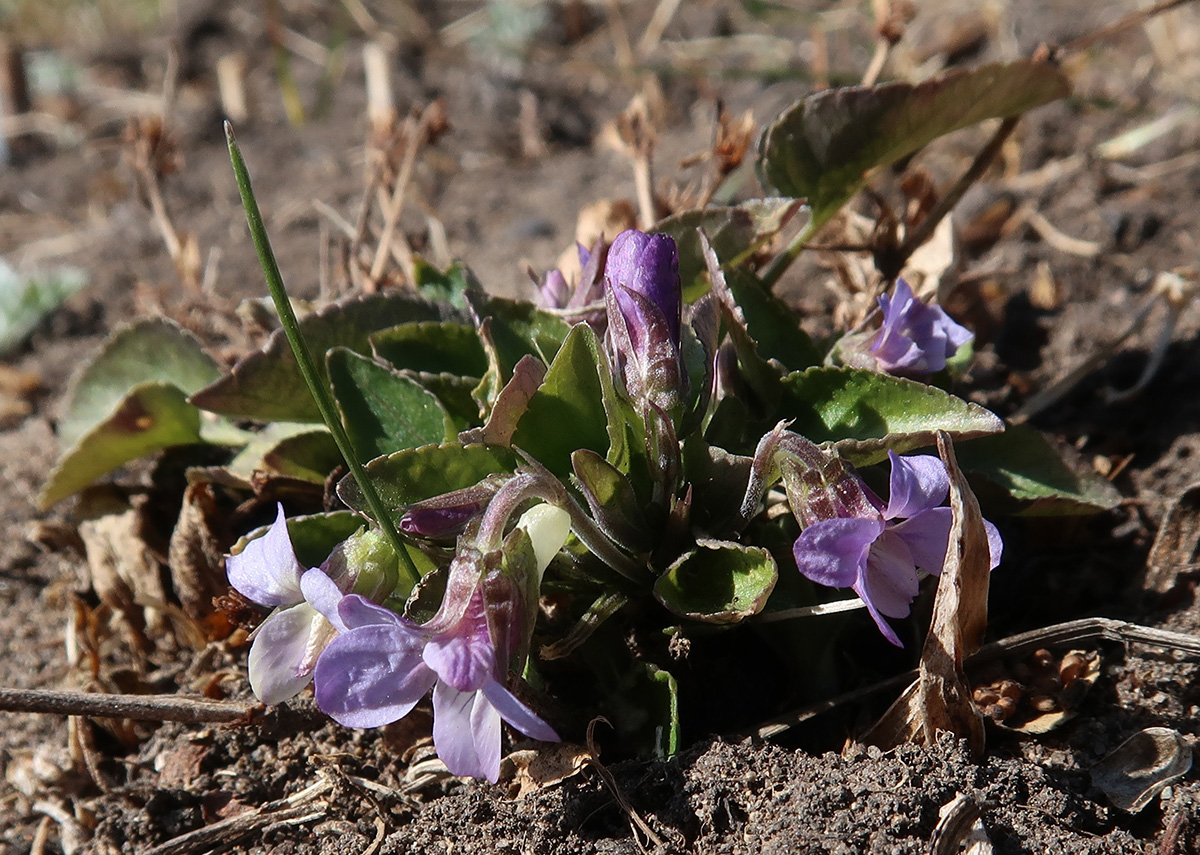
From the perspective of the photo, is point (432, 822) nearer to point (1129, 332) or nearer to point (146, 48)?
point (1129, 332)

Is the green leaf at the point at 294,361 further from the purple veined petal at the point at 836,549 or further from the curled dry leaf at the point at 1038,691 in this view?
the curled dry leaf at the point at 1038,691

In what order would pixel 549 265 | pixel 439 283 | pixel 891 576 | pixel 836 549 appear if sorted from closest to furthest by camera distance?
pixel 836 549 < pixel 891 576 < pixel 439 283 < pixel 549 265

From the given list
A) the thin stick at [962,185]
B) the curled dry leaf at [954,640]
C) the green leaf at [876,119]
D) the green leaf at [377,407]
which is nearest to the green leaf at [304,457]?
the green leaf at [377,407]

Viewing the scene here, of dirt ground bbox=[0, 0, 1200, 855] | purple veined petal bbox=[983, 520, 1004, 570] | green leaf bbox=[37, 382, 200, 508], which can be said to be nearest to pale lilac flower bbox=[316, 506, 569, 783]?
dirt ground bbox=[0, 0, 1200, 855]

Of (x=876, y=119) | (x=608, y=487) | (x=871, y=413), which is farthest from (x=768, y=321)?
(x=608, y=487)

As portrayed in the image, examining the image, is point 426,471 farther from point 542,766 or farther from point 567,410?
point 542,766

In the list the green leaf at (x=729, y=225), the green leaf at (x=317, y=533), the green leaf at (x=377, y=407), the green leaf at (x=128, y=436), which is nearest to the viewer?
the green leaf at (x=317, y=533)

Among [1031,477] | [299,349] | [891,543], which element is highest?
[299,349]
